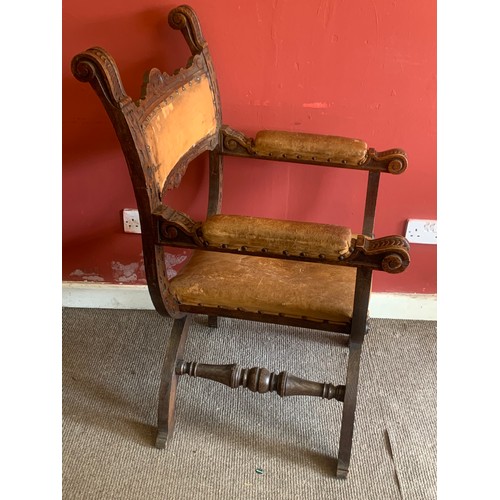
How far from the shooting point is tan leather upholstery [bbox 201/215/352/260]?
3.94ft

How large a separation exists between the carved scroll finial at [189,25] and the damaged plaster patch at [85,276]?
871mm

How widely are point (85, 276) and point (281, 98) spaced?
908mm

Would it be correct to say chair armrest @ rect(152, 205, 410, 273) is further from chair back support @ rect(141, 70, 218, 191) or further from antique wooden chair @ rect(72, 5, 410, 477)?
chair back support @ rect(141, 70, 218, 191)

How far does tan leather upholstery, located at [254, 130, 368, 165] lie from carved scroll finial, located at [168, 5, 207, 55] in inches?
11.4

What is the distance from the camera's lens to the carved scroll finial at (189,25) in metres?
1.55

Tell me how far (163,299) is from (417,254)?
0.98 meters

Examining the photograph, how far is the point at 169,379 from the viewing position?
5.05 feet

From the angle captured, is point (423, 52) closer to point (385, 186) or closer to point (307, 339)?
point (385, 186)

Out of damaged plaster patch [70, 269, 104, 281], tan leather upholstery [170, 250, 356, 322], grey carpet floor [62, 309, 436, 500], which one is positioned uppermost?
tan leather upholstery [170, 250, 356, 322]

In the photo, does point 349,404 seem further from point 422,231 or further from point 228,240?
point 422,231

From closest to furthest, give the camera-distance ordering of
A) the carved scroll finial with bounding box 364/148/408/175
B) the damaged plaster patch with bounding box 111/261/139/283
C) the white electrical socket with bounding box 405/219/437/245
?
the carved scroll finial with bounding box 364/148/408/175
the white electrical socket with bounding box 405/219/437/245
the damaged plaster patch with bounding box 111/261/139/283

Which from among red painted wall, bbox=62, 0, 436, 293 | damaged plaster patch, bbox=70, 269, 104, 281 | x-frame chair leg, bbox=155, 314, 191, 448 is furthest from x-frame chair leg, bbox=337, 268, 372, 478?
damaged plaster patch, bbox=70, 269, 104, 281

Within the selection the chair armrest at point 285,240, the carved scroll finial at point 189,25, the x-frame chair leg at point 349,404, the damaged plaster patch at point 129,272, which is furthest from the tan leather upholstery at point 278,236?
the damaged plaster patch at point 129,272

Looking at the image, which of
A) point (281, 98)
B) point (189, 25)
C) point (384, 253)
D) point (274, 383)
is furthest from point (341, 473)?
point (189, 25)
